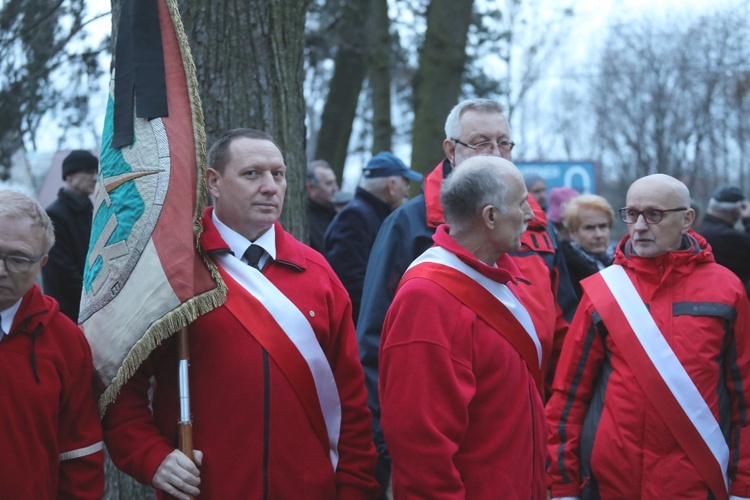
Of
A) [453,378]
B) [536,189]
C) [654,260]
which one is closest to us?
[453,378]

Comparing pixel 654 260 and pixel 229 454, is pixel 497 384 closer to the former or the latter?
pixel 229 454

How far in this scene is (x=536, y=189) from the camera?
7.95 metres

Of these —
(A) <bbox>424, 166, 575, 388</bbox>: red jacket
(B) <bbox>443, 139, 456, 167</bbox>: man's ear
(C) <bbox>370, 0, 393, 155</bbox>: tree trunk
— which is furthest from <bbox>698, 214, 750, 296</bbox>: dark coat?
(C) <bbox>370, 0, 393, 155</bbox>: tree trunk

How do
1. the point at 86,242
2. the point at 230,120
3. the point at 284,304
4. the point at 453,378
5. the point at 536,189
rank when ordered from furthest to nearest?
→ the point at 536,189 → the point at 86,242 → the point at 230,120 → the point at 284,304 → the point at 453,378

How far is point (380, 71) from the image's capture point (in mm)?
14375

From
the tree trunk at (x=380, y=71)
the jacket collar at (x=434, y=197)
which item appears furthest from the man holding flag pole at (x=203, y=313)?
the tree trunk at (x=380, y=71)

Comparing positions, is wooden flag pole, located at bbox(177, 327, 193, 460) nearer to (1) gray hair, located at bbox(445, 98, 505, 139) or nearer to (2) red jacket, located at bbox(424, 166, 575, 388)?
(2) red jacket, located at bbox(424, 166, 575, 388)

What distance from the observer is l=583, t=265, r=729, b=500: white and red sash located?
3773 millimetres

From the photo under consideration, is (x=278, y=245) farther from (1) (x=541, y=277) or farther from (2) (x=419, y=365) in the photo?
(1) (x=541, y=277)

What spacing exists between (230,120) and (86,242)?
2.34m

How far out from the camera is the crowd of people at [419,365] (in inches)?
120

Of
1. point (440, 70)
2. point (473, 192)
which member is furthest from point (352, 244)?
point (440, 70)

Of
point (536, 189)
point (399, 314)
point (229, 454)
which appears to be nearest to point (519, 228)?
point (399, 314)

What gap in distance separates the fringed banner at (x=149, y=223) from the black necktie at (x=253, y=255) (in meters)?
0.16
